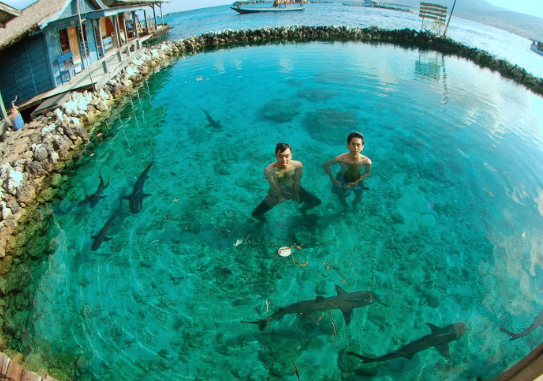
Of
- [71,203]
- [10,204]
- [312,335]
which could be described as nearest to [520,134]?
[312,335]

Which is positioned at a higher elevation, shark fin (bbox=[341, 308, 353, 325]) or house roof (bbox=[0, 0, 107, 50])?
house roof (bbox=[0, 0, 107, 50])

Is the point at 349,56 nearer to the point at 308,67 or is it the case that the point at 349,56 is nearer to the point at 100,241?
the point at 308,67

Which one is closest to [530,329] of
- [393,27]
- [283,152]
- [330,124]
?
[283,152]

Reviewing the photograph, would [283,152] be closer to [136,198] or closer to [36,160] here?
[136,198]

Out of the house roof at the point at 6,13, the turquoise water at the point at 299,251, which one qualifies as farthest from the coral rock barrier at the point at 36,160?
the house roof at the point at 6,13

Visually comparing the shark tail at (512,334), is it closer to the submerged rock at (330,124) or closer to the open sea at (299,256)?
the open sea at (299,256)

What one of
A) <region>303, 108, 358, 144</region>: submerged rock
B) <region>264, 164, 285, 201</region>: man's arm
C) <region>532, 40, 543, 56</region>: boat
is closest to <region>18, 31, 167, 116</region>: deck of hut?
<region>303, 108, 358, 144</region>: submerged rock

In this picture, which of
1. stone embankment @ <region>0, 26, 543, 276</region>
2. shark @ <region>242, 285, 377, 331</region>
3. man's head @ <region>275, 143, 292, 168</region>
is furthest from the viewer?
stone embankment @ <region>0, 26, 543, 276</region>

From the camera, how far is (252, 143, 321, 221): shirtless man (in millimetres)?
6238

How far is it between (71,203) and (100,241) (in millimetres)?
2121

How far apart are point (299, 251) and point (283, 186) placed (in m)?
1.32

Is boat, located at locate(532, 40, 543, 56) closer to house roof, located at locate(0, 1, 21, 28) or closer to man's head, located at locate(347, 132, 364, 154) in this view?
man's head, located at locate(347, 132, 364, 154)

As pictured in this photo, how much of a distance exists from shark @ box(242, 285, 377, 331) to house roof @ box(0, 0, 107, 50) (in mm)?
11968

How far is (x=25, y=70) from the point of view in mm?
12852
